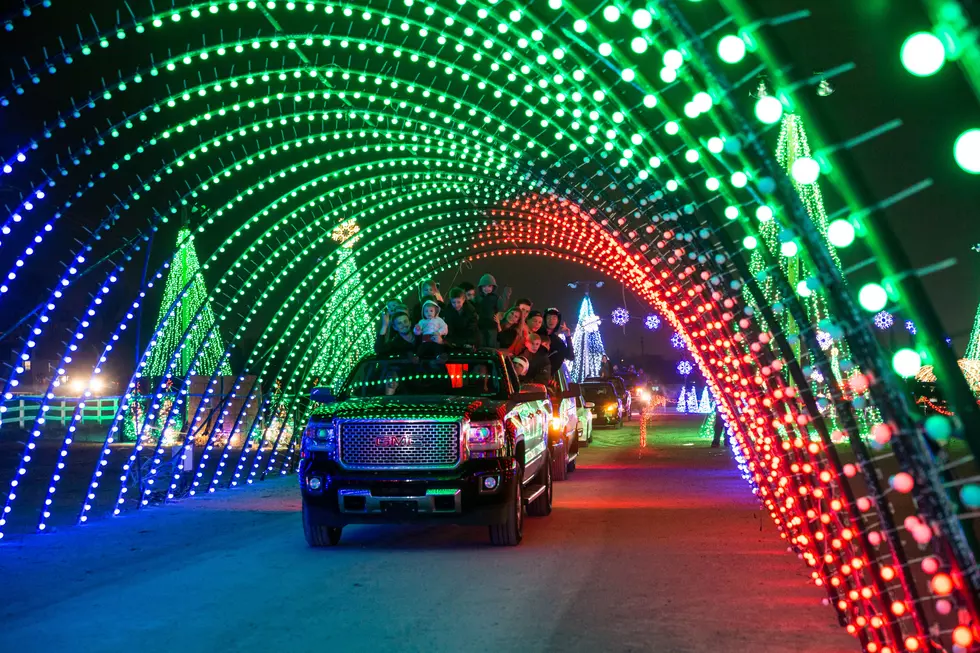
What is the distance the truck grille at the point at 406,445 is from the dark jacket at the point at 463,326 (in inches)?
183

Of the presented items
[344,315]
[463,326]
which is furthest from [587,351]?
[463,326]

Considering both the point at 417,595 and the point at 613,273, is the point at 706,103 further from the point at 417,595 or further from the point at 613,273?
the point at 613,273

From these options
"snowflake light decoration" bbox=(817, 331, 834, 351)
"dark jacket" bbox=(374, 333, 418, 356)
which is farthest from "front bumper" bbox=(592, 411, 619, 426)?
"snowflake light decoration" bbox=(817, 331, 834, 351)

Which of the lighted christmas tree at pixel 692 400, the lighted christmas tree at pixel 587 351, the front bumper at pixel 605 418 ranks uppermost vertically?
the lighted christmas tree at pixel 587 351

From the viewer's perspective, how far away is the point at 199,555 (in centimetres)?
995

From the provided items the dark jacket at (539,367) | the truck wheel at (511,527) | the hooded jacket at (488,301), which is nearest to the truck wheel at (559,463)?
the dark jacket at (539,367)

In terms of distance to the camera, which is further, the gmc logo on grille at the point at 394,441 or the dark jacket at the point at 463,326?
the dark jacket at the point at 463,326

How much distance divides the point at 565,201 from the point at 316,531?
8.02 meters

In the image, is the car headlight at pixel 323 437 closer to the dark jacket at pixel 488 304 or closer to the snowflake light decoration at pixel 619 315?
the dark jacket at pixel 488 304

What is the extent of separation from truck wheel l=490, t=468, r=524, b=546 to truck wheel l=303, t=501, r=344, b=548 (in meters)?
1.55

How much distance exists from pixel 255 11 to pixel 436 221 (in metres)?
9.79

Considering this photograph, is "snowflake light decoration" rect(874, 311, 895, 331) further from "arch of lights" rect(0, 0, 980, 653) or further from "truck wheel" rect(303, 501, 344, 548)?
"truck wheel" rect(303, 501, 344, 548)

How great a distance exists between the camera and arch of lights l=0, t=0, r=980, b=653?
12.6 ft

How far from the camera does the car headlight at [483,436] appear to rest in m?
10.2
